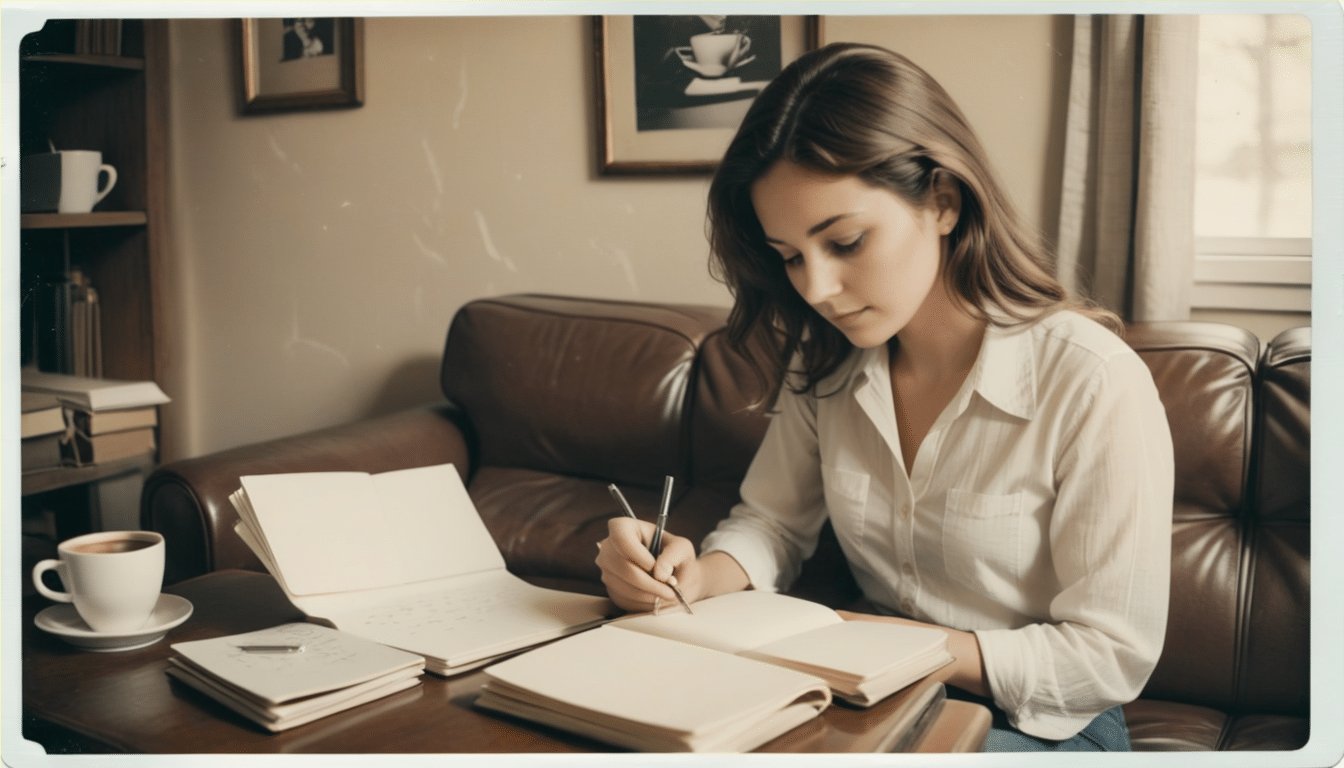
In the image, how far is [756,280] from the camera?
87 cm

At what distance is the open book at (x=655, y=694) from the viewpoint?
1.65 feet

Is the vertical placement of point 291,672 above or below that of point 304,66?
below

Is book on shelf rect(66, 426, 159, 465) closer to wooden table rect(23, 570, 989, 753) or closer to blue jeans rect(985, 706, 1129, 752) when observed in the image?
wooden table rect(23, 570, 989, 753)

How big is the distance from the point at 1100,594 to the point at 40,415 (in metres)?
0.94

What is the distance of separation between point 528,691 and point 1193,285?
0.75 meters

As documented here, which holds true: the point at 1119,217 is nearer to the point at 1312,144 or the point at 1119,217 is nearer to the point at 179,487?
the point at 1312,144

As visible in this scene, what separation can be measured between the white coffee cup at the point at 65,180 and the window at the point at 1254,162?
909 millimetres

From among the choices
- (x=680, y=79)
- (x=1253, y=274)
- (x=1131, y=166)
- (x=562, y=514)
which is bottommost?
(x=562, y=514)

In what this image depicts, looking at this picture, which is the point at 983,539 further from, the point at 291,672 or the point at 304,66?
the point at 304,66

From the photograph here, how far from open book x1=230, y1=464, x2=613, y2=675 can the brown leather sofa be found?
0.23 m

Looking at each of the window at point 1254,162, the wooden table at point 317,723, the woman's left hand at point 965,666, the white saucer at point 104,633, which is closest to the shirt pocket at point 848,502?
the woman's left hand at point 965,666

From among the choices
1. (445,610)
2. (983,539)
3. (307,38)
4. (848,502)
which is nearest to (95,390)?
(307,38)

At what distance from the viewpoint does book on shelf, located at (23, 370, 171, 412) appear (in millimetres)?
948

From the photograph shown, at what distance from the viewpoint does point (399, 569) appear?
0.76 meters
